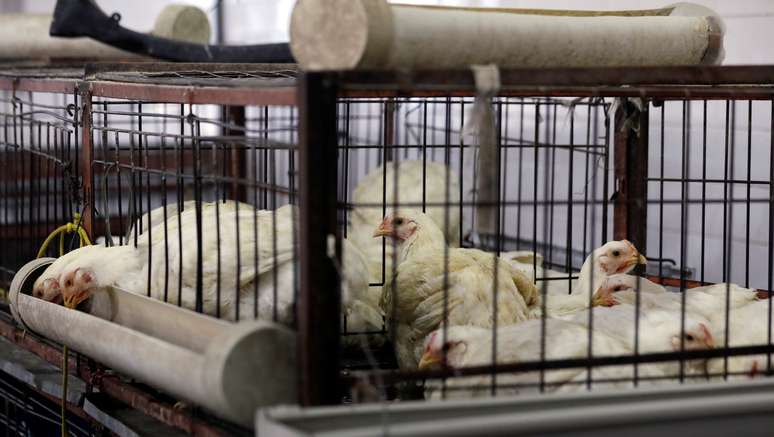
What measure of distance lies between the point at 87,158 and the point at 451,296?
105 centimetres

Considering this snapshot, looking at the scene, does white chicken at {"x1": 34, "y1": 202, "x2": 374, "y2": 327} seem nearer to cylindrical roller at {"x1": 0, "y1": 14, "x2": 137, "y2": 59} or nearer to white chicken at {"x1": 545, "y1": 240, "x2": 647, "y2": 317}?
white chicken at {"x1": 545, "y1": 240, "x2": 647, "y2": 317}

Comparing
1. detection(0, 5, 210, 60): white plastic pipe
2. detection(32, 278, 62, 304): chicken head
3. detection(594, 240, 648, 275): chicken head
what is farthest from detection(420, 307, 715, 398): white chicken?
detection(0, 5, 210, 60): white plastic pipe

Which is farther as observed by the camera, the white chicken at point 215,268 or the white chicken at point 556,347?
the white chicken at point 215,268

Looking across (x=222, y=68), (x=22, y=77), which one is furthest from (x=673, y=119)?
(x=22, y=77)

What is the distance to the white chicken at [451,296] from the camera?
→ 281 centimetres

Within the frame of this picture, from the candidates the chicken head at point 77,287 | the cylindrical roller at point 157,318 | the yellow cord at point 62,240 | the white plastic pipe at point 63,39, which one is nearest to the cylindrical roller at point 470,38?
the cylindrical roller at point 157,318

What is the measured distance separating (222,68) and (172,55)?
2.29 feet

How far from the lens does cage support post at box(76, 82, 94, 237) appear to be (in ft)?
10.0

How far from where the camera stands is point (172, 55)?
8.91 feet

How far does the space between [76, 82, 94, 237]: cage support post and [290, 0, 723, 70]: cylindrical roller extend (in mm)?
1092

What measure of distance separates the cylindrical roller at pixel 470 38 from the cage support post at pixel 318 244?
16 centimetres

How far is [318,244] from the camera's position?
1941 mm

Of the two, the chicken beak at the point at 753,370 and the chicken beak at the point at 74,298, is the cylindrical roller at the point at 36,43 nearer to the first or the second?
the chicken beak at the point at 74,298

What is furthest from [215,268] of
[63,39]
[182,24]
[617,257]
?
[182,24]
